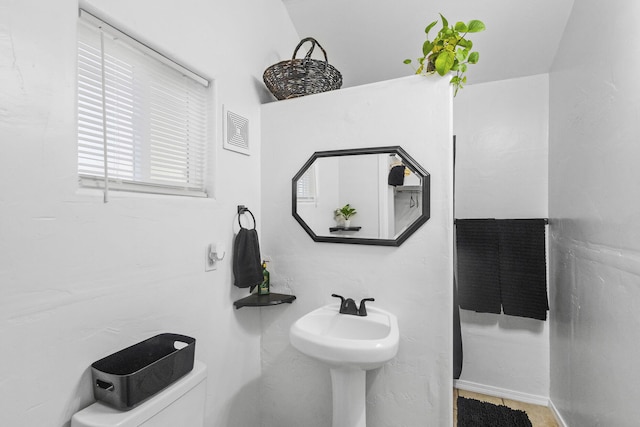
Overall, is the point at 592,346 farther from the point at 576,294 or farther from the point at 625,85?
the point at 625,85

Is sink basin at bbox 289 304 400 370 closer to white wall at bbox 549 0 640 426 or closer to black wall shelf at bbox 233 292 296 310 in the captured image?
black wall shelf at bbox 233 292 296 310

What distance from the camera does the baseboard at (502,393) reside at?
82.4 inches

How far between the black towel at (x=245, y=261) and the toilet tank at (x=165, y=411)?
0.46m

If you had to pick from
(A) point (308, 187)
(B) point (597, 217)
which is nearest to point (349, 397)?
(A) point (308, 187)

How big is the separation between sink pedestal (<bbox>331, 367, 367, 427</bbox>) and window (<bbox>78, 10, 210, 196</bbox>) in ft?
3.52

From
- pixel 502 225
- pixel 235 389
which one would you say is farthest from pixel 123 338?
pixel 502 225

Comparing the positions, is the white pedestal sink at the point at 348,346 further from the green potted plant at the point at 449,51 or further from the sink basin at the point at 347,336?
the green potted plant at the point at 449,51

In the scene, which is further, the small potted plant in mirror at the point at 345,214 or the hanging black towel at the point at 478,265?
the hanging black towel at the point at 478,265

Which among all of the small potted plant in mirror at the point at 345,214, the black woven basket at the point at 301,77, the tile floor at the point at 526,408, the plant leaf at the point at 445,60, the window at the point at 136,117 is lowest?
the tile floor at the point at 526,408

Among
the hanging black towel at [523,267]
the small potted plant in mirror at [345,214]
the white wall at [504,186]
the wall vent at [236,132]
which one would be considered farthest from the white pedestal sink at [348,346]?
the white wall at [504,186]

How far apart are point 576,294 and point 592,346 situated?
0.28 meters

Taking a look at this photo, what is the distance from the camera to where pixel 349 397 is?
140 cm

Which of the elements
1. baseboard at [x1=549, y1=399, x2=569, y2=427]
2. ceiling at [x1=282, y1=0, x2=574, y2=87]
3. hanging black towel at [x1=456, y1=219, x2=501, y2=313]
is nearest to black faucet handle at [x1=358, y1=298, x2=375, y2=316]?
hanging black towel at [x1=456, y1=219, x2=501, y2=313]

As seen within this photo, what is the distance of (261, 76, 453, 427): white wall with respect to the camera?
1428 millimetres
